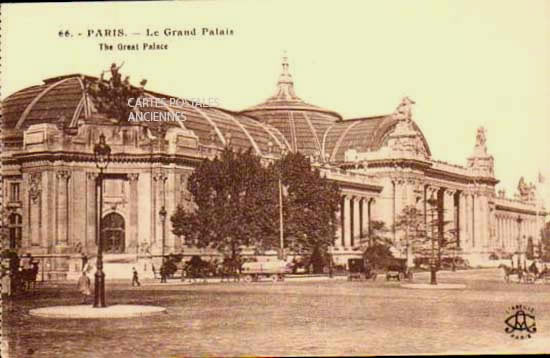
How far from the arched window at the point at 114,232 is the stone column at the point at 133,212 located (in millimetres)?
586

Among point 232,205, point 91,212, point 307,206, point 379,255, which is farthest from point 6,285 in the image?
point 379,255

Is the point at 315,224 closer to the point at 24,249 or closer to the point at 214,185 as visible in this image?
the point at 214,185

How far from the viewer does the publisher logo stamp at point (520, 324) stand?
2986 centimetres

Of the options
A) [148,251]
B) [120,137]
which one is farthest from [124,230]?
[120,137]

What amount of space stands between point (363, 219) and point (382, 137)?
10682 mm

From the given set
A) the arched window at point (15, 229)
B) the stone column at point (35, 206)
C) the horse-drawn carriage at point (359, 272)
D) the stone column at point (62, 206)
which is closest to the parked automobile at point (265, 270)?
the horse-drawn carriage at point (359, 272)

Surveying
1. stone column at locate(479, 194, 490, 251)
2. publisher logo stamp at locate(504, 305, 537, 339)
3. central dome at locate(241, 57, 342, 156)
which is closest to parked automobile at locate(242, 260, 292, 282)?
publisher logo stamp at locate(504, 305, 537, 339)

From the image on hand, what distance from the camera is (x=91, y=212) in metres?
61.1

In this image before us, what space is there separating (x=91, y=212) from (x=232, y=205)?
9780 mm

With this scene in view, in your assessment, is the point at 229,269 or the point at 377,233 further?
the point at 377,233

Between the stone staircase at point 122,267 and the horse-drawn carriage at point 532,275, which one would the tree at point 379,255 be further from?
the stone staircase at point 122,267

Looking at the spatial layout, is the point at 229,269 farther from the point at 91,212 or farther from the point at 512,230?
the point at 512,230

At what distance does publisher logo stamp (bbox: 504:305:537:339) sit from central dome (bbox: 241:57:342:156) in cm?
5957

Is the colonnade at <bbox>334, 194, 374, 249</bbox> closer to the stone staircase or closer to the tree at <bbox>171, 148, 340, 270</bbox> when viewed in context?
the tree at <bbox>171, 148, 340, 270</bbox>
